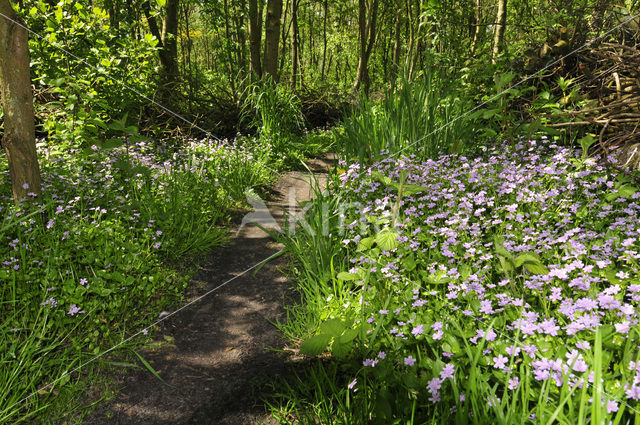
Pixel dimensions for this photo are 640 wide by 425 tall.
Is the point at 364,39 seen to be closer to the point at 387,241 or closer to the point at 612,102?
the point at 612,102

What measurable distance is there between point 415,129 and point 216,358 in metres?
3.10

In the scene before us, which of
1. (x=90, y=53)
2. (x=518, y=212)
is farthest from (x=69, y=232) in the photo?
(x=518, y=212)

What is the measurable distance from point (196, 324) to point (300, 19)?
17499 millimetres

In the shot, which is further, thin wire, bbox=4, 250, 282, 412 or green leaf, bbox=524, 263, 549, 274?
thin wire, bbox=4, 250, 282, 412

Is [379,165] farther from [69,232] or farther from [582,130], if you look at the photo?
[69,232]

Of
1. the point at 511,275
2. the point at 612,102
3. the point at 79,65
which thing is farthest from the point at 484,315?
the point at 79,65

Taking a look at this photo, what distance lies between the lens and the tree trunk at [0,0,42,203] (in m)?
3.00

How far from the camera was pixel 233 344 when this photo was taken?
2.70 m

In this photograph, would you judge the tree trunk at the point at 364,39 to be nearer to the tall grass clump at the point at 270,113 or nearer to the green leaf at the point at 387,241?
the tall grass clump at the point at 270,113

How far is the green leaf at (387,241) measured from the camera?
98.3 inches

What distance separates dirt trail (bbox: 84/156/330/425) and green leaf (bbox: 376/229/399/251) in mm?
973

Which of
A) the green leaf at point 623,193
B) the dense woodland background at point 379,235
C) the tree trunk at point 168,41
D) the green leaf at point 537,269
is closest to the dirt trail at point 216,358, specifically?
the dense woodland background at point 379,235

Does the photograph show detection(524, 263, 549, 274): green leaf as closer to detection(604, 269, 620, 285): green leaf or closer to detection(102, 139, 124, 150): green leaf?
detection(604, 269, 620, 285): green leaf

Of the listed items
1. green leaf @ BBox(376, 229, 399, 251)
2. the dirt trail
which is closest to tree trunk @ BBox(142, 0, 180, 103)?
the dirt trail
